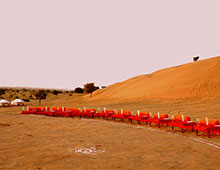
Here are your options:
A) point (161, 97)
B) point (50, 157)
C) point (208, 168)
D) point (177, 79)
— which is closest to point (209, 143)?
point (208, 168)

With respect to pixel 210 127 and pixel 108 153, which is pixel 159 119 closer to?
pixel 210 127

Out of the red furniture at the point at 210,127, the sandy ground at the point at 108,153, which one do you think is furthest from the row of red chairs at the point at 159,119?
the sandy ground at the point at 108,153

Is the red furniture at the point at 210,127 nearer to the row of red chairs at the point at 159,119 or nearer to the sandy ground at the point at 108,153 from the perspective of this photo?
the row of red chairs at the point at 159,119

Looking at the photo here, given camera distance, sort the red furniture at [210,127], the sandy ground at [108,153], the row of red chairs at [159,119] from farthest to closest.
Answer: the row of red chairs at [159,119] → the red furniture at [210,127] → the sandy ground at [108,153]

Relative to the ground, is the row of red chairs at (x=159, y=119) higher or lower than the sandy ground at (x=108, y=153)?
higher

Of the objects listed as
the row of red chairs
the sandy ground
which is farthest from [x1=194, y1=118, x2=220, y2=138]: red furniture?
the sandy ground

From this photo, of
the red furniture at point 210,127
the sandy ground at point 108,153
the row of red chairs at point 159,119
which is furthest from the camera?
the row of red chairs at point 159,119

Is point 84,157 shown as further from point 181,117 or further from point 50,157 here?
point 181,117

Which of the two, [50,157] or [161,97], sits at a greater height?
[161,97]

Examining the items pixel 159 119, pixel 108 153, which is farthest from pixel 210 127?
pixel 108 153

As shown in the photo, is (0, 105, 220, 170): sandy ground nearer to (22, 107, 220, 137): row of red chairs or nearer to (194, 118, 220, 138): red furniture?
(194, 118, 220, 138): red furniture

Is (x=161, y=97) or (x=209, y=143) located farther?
(x=161, y=97)

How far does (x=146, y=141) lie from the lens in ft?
38.2

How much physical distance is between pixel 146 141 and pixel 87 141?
119 inches
